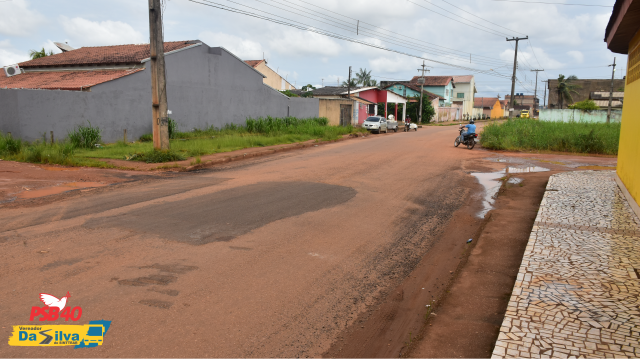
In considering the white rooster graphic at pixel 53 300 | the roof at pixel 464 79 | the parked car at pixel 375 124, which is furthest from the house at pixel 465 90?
the white rooster graphic at pixel 53 300

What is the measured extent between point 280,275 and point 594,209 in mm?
6619

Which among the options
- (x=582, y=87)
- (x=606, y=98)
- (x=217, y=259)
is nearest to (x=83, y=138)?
(x=217, y=259)

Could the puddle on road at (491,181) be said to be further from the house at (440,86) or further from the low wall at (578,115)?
the house at (440,86)

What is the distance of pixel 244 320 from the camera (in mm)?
4160

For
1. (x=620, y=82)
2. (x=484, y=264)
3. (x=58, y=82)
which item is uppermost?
(x=620, y=82)

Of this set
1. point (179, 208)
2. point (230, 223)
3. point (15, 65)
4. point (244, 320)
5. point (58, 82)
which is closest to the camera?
point (244, 320)

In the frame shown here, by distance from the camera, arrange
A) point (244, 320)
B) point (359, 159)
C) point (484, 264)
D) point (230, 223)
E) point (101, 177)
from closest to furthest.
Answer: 1. point (244, 320)
2. point (484, 264)
3. point (230, 223)
4. point (101, 177)
5. point (359, 159)

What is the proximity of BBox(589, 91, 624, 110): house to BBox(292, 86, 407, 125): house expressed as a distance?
93.1 feet

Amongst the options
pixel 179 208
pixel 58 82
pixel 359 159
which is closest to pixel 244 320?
pixel 179 208

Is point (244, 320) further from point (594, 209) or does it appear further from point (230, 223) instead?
point (594, 209)

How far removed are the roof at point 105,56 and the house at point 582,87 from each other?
63.4 meters

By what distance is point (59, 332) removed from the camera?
3859 millimetres

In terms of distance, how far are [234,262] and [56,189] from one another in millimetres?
6724

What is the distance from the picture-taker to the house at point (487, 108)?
307ft
